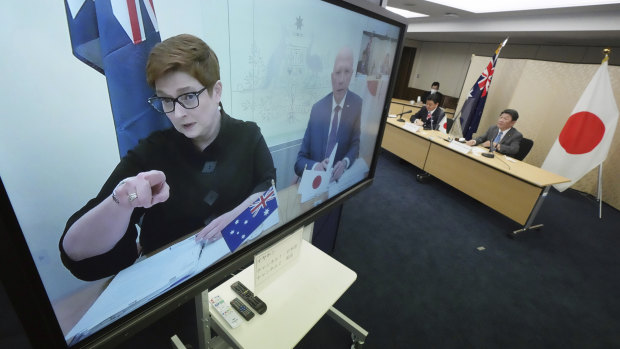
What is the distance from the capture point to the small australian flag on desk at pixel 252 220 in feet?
2.33

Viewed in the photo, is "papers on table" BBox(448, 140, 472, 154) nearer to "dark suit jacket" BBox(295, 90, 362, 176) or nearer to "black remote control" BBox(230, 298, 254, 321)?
"dark suit jacket" BBox(295, 90, 362, 176)

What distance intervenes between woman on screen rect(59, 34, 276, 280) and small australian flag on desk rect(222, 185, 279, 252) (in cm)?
4

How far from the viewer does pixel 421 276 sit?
2.30 meters

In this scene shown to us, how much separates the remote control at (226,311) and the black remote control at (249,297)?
7 centimetres

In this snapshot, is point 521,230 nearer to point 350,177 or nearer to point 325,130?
point 350,177

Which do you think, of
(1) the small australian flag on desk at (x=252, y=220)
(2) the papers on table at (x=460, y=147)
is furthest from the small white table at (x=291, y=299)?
(2) the papers on table at (x=460, y=147)

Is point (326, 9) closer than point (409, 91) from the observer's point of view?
Yes

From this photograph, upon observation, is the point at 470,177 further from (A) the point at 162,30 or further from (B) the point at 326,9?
(A) the point at 162,30

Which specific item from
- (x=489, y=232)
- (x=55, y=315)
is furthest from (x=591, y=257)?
(x=55, y=315)

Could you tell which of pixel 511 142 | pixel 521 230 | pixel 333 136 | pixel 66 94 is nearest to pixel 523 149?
pixel 511 142

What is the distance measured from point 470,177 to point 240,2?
3.63m

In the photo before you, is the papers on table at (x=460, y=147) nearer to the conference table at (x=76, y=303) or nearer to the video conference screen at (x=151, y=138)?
the video conference screen at (x=151, y=138)

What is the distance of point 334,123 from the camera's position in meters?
0.92

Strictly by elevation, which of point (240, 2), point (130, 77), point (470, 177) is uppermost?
point (240, 2)
